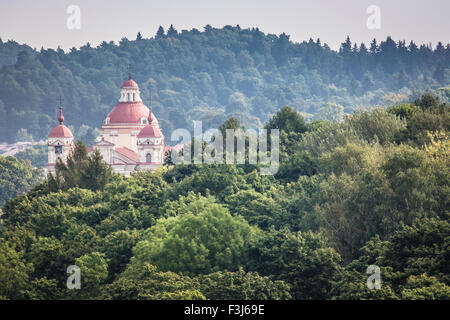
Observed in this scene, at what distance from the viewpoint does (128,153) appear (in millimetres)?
106812

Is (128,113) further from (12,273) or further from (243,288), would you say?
(243,288)

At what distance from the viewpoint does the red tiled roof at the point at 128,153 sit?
105m

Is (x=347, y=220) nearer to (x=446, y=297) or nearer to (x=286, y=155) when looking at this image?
(x=446, y=297)

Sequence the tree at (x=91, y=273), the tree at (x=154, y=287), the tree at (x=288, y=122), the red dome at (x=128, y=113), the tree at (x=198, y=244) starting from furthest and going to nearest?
the red dome at (x=128, y=113) < the tree at (x=288, y=122) < the tree at (x=91, y=273) < the tree at (x=198, y=244) < the tree at (x=154, y=287)

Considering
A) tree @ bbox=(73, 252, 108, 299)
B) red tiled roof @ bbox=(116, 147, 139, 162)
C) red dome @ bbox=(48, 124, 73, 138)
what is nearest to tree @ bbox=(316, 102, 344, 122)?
red tiled roof @ bbox=(116, 147, 139, 162)

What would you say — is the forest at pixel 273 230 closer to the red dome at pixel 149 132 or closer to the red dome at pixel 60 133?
the red dome at pixel 149 132

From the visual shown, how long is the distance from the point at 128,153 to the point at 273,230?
6840cm

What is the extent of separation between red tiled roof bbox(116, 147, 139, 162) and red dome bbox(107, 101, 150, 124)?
12.5 ft

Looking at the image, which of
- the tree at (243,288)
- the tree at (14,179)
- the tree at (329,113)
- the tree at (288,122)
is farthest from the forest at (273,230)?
the tree at (329,113)

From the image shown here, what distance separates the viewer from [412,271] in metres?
31.3

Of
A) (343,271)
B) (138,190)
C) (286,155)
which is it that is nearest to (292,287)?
(343,271)

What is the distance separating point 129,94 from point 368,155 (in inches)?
2913

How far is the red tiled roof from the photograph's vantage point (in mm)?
105375

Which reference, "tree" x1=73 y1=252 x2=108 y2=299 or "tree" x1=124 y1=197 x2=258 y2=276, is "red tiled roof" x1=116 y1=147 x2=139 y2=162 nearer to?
"tree" x1=124 y1=197 x2=258 y2=276
